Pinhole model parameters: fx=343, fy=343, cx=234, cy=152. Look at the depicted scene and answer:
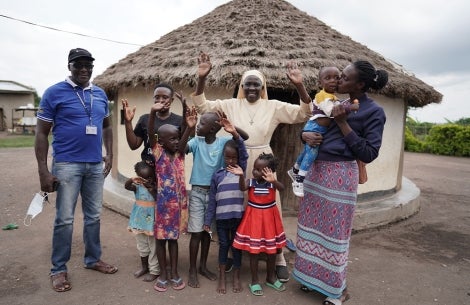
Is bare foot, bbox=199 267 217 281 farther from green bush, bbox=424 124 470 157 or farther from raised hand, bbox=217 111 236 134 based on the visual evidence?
green bush, bbox=424 124 470 157

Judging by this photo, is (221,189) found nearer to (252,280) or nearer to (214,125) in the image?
(214,125)

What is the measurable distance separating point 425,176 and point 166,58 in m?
8.90

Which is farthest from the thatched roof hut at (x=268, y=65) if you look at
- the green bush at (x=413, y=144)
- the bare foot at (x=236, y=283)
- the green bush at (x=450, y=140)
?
the green bush at (x=413, y=144)

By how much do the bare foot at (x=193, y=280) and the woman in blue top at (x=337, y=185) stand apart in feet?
3.13

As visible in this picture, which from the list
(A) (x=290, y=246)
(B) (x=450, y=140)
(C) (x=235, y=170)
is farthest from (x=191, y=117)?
(B) (x=450, y=140)

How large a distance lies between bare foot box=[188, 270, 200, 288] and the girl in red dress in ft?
1.72

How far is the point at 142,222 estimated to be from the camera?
3219 mm

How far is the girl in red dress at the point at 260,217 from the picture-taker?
3035 millimetres

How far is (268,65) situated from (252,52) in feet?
1.29

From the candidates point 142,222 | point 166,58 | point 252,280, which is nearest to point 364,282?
point 252,280

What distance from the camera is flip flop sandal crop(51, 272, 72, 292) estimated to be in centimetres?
315

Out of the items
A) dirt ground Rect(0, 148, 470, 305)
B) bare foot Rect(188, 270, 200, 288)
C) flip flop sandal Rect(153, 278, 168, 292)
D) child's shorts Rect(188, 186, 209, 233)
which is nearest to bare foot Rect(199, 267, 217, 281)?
dirt ground Rect(0, 148, 470, 305)

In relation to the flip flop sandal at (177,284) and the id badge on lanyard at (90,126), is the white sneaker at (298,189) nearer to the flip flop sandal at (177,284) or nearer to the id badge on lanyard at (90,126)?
the flip flop sandal at (177,284)

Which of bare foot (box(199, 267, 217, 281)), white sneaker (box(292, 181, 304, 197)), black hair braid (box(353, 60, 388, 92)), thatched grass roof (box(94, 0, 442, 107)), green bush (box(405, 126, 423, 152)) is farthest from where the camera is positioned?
green bush (box(405, 126, 423, 152))
